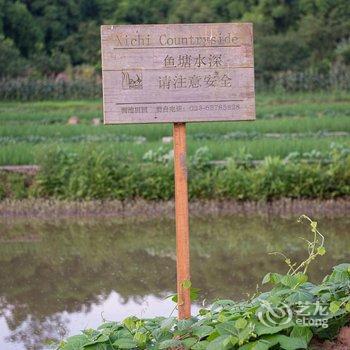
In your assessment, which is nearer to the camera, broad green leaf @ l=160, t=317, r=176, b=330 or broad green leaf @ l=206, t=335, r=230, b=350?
broad green leaf @ l=206, t=335, r=230, b=350

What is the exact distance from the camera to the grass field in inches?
496

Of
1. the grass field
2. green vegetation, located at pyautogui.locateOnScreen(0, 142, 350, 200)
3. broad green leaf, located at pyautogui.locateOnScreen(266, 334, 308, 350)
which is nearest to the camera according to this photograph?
broad green leaf, located at pyautogui.locateOnScreen(266, 334, 308, 350)

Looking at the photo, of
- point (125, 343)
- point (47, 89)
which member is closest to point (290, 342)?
point (125, 343)

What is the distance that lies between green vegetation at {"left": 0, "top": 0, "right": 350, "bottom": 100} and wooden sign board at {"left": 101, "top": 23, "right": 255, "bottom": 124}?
2502cm

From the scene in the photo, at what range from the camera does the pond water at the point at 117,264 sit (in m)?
6.56

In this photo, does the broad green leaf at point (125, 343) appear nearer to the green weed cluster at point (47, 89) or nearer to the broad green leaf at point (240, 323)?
A: the broad green leaf at point (240, 323)

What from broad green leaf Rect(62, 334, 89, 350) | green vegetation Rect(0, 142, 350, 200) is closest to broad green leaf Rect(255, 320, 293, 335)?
broad green leaf Rect(62, 334, 89, 350)

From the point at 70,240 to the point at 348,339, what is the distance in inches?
211

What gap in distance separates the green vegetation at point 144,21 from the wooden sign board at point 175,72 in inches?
985

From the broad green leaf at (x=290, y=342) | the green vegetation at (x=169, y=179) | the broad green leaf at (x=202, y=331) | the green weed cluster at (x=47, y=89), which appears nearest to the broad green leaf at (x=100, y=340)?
the broad green leaf at (x=202, y=331)

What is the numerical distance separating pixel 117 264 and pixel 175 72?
3533 millimetres

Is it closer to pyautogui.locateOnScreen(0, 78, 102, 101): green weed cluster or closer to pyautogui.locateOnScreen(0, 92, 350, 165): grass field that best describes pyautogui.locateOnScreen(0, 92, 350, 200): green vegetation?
pyautogui.locateOnScreen(0, 92, 350, 165): grass field

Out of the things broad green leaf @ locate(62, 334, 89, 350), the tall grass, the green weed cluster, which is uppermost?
the green weed cluster

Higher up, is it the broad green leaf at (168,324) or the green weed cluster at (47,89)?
the green weed cluster at (47,89)
